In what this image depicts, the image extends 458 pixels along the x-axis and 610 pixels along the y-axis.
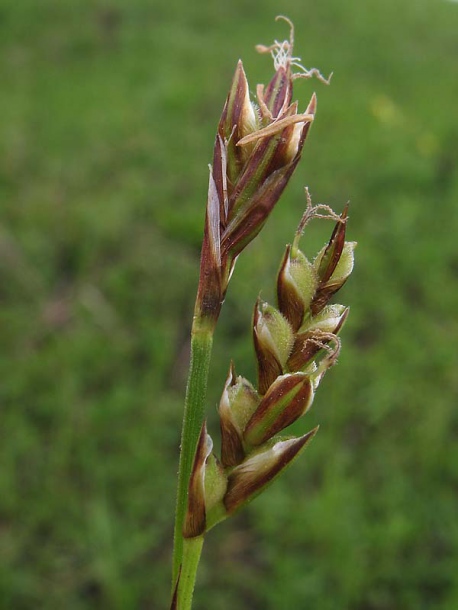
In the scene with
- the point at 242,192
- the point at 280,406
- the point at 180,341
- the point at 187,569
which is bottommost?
the point at 180,341

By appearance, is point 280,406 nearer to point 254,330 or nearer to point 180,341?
point 254,330

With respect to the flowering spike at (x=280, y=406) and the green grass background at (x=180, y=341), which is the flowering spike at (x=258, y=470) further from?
the green grass background at (x=180, y=341)

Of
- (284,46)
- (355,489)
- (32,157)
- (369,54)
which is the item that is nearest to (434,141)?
(369,54)

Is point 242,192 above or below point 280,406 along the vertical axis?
above

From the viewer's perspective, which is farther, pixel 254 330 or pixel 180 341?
pixel 180 341

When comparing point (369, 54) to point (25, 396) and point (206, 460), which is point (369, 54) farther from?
point (206, 460)

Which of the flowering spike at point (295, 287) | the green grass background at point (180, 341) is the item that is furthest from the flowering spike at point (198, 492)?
the green grass background at point (180, 341)

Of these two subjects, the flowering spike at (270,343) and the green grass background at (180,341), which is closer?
the flowering spike at (270,343)

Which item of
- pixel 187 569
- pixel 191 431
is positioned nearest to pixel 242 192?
pixel 191 431
